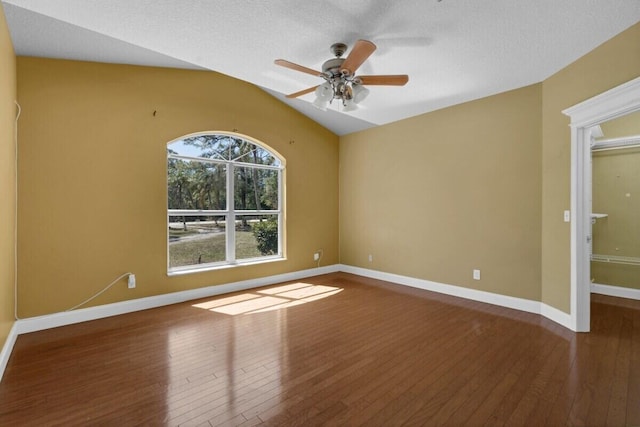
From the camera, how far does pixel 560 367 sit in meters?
2.37

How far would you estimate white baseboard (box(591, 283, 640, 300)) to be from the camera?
4.06 m

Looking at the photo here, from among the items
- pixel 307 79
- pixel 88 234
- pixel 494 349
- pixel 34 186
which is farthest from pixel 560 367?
pixel 34 186

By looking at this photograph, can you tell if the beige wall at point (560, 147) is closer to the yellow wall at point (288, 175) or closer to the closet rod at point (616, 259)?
the yellow wall at point (288, 175)

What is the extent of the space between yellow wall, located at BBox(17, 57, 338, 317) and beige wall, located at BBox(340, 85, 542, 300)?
2.39 metres

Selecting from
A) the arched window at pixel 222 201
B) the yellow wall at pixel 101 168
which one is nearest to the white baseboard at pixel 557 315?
the arched window at pixel 222 201

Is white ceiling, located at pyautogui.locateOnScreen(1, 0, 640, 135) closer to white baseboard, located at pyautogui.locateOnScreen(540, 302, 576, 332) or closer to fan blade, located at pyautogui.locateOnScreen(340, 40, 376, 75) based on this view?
fan blade, located at pyautogui.locateOnScreen(340, 40, 376, 75)

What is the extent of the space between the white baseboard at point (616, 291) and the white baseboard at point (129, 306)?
465 centimetres

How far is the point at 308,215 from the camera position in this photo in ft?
18.4

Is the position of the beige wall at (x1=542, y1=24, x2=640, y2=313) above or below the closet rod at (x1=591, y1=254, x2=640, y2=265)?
above

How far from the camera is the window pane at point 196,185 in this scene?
166 inches

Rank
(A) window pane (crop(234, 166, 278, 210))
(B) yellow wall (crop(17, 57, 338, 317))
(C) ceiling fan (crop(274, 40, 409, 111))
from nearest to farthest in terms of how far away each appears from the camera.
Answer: (C) ceiling fan (crop(274, 40, 409, 111)) < (B) yellow wall (crop(17, 57, 338, 317)) < (A) window pane (crop(234, 166, 278, 210))

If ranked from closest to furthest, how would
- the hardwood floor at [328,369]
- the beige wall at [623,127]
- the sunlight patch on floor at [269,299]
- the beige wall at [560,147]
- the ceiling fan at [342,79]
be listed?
the hardwood floor at [328,369], the ceiling fan at [342,79], the beige wall at [560,147], the sunlight patch on floor at [269,299], the beige wall at [623,127]

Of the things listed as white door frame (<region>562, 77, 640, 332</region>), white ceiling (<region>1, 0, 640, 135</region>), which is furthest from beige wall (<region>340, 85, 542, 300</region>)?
Result: white ceiling (<region>1, 0, 640, 135</region>)

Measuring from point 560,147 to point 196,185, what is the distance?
4.61 metres
